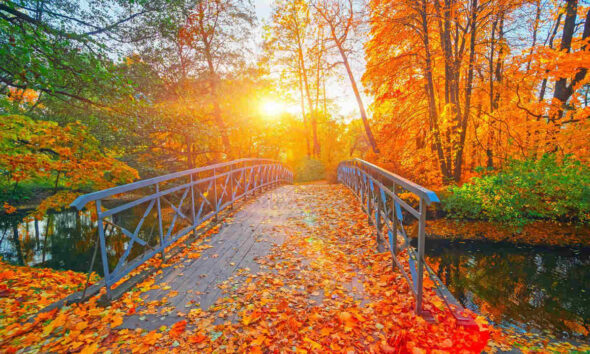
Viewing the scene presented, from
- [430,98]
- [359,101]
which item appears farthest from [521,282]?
Answer: [359,101]

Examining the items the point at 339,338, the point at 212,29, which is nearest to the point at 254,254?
the point at 339,338

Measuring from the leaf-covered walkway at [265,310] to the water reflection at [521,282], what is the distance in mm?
3279

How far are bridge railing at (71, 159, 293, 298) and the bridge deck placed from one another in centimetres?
43

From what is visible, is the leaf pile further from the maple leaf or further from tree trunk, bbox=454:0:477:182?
tree trunk, bbox=454:0:477:182

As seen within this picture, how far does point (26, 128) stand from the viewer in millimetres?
5844

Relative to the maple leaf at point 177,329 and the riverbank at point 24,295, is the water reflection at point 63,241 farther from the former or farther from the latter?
the maple leaf at point 177,329

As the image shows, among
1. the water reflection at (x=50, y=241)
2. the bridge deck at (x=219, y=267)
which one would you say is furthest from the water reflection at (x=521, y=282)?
the water reflection at (x=50, y=241)

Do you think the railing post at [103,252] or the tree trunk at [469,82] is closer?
the railing post at [103,252]

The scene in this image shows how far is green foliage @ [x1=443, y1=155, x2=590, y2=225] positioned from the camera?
28.0 ft

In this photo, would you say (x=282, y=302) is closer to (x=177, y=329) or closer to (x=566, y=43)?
(x=177, y=329)

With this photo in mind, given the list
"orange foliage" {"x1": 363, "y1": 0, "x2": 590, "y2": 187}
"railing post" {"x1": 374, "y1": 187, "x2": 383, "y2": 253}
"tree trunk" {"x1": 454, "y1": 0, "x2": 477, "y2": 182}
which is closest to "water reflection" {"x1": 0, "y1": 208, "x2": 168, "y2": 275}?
"railing post" {"x1": 374, "y1": 187, "x2": 383, "y2": 253}

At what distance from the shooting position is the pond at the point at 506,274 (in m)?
5.13

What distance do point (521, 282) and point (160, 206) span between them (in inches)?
337

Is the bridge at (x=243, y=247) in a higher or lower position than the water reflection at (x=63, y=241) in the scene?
higher
